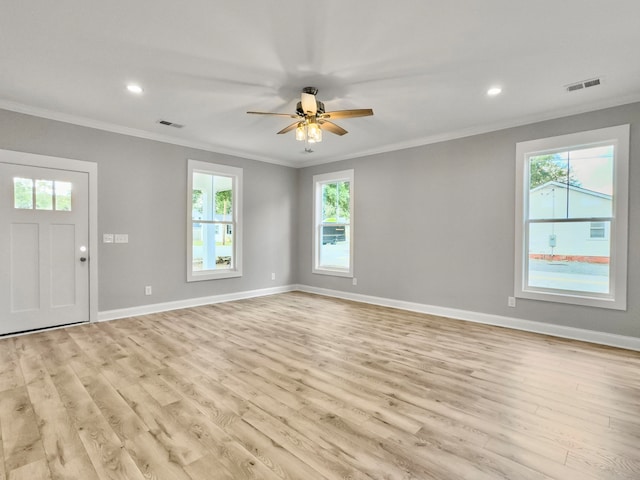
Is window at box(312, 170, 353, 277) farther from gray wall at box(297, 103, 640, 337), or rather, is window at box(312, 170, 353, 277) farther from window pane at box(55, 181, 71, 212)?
window pane at box(55, 181, 71, 212)

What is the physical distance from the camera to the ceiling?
217 centimetres

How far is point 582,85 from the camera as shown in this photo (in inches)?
125

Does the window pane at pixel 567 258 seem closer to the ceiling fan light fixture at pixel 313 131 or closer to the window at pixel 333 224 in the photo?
the window at pixel 333 224

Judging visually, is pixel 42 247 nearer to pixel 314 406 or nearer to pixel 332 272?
pixel 314 406

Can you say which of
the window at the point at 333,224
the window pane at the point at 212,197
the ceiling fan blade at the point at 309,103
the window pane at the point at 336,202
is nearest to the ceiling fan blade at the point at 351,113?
the ceiling fan blade at the point at 309,103

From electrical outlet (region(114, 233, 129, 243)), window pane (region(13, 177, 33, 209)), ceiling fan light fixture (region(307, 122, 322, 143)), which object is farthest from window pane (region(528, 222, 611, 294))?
window pane (region(13, 177, 33, 209))

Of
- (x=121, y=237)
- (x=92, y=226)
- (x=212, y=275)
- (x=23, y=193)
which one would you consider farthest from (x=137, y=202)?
(x=212, y=275)

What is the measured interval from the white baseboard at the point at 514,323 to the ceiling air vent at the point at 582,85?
264cm

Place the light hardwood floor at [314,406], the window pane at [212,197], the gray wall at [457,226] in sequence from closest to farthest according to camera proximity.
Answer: the light hardwood floor at [314,406]
the gray wall at [457,226]
the window pane at [212,197]

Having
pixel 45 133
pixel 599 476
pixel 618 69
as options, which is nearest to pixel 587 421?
pixel 599 476

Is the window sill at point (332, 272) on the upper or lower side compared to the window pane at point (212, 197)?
lower

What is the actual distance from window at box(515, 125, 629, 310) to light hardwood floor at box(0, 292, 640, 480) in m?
0.71

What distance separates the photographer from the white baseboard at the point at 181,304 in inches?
178

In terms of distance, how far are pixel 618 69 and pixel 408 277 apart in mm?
3401
